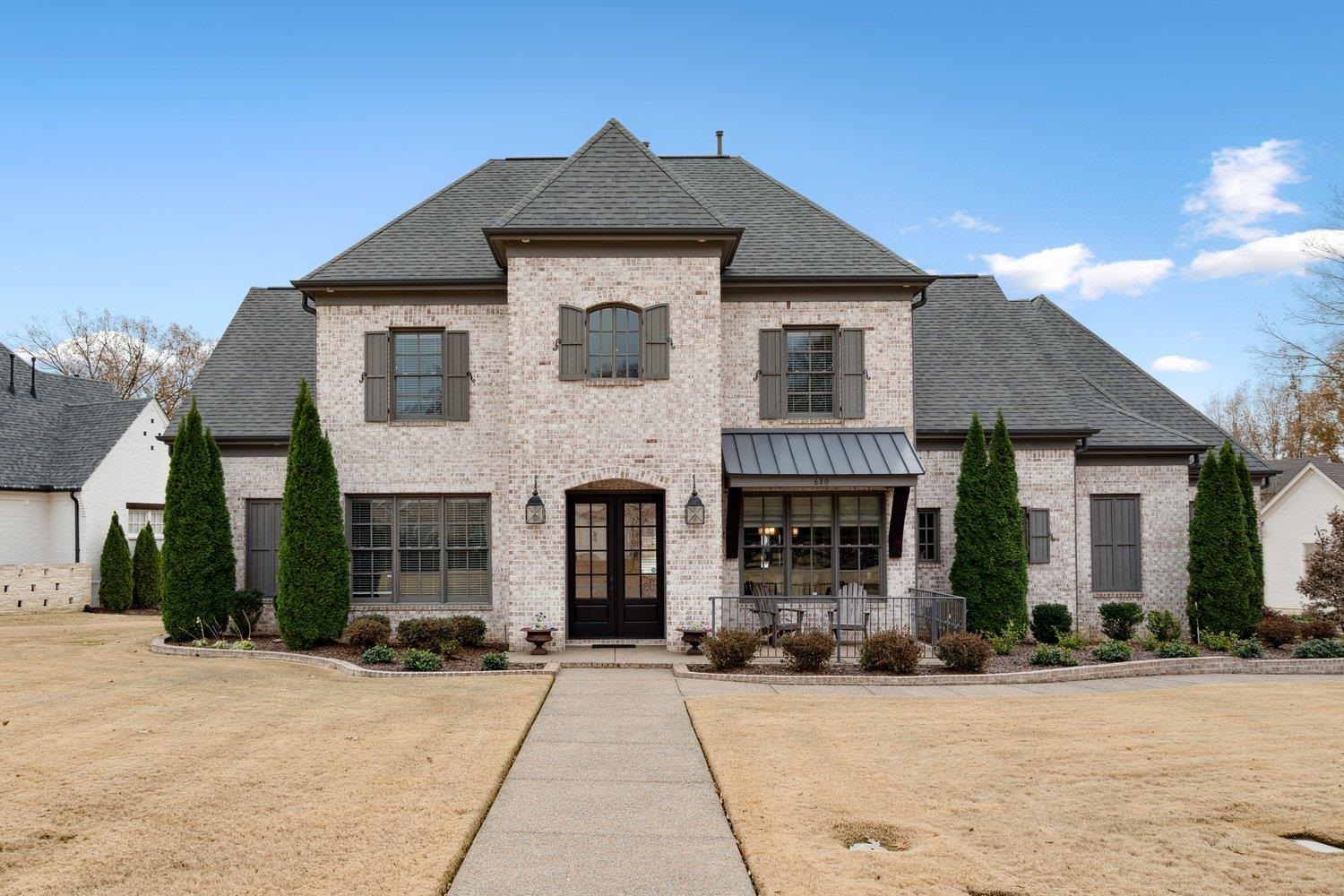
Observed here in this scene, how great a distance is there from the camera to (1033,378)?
17922 mm

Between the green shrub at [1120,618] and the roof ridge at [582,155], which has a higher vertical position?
the roof ridge at [582,155]

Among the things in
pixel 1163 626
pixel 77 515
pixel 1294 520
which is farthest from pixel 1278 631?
pixel 77 515

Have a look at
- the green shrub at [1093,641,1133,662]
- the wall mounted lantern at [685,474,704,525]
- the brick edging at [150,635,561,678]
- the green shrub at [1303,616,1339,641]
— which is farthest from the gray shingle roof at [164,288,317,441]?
the green shrub at [1303,616,1339,641]

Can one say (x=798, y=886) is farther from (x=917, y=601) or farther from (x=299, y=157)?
(x=299, y=157)

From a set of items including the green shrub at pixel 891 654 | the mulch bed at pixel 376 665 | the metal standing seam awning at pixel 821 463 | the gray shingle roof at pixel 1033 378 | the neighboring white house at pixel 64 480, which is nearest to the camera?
the green shrub at pixel 891 654

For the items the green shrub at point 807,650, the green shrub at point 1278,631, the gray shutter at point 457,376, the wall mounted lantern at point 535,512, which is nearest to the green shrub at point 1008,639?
the green shrub at point 807,650

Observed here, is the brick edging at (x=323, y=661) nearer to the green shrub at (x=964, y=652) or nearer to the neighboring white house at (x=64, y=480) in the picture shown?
the green shrub at (x=964, y=652)

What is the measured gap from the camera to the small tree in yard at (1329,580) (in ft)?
54.8

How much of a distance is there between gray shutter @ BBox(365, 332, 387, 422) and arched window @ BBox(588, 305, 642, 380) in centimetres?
401

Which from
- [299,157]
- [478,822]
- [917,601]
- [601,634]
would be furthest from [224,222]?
[478,822]

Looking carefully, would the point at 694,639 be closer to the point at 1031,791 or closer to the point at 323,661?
the point at 323,661

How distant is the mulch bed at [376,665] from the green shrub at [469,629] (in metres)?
0.12

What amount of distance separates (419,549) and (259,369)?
5.93 m

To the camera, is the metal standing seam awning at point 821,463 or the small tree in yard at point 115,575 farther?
the small tree in yard at point 115,575
